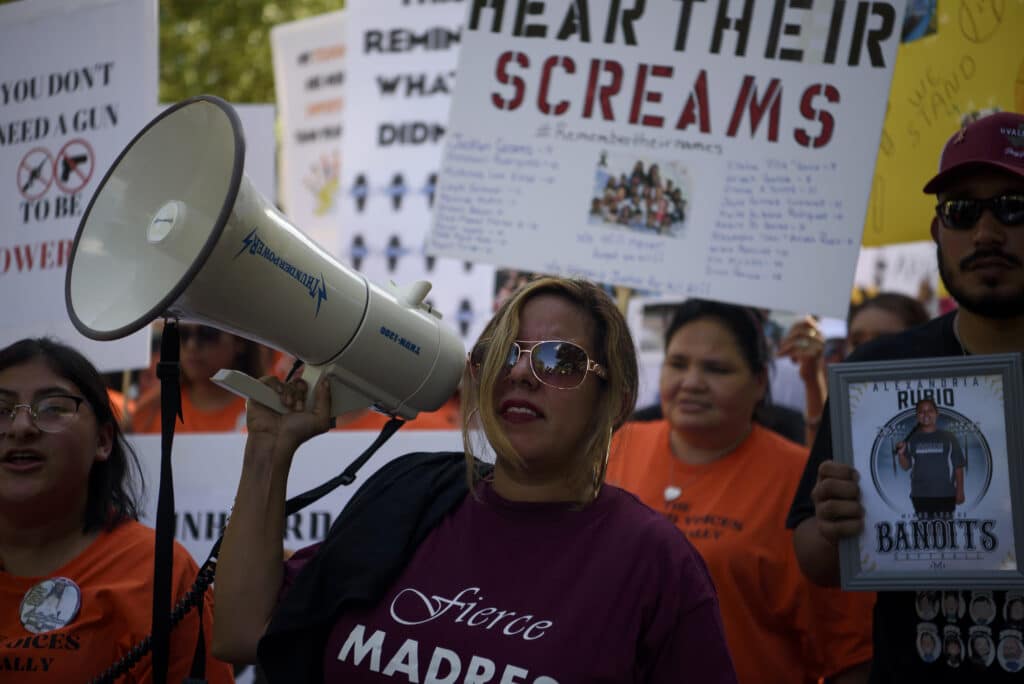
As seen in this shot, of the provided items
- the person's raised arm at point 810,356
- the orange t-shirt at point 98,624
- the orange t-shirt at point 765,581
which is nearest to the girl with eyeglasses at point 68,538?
the orange t-shirt at point 98,624

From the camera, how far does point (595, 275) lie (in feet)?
12.4

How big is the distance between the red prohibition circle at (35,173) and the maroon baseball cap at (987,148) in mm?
2923

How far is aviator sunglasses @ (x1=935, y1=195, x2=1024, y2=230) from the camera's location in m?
2.58

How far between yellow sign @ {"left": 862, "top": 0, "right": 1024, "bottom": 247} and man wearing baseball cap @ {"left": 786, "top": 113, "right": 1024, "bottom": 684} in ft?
3.48

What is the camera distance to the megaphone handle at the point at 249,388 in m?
2.31

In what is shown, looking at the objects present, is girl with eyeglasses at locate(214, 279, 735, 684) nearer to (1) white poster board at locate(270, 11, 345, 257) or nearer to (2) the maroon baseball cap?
(2) the maroon baseball cap

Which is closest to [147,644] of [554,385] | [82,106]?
[554,385]

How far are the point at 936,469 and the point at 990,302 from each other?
415 millimetres

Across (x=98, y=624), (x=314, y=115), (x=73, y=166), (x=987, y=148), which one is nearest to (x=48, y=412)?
(x=98, y=624)

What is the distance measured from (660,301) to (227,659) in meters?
3.84

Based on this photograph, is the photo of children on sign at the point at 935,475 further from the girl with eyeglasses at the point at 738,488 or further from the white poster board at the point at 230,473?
the white poster board at the point at 230,473

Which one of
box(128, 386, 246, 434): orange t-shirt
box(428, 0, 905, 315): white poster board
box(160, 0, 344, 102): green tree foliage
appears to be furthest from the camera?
box(160, 0, 344, 102): green tree foliage

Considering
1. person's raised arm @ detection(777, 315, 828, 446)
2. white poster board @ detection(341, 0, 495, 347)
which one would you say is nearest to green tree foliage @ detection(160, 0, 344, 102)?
white poster board @ detection(341, 0, 495, 347)

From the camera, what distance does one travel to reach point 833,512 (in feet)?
8.20
